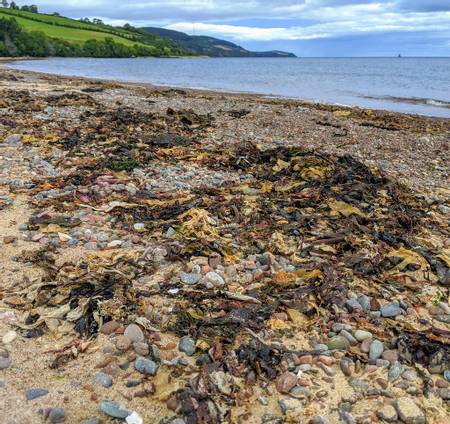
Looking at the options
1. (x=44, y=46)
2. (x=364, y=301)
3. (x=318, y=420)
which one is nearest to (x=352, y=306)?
(x=364, y=301)

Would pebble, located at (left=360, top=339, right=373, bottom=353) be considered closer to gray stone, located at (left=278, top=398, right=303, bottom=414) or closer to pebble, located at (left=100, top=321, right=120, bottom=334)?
gray stone, located at (left=278, top=398, right=303, bottom=414)

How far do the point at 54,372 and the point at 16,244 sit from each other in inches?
95.2

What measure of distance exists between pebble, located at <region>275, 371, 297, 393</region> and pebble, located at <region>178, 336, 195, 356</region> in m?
0.71

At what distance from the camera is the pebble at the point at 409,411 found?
9.86ft

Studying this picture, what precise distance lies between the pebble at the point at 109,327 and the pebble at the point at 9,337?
2.23 feet

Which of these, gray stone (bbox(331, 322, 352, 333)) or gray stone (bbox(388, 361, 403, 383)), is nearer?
gray stone (bbox(388, 361, 403, 383))

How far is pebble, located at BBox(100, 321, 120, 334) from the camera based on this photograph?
3.80 metres

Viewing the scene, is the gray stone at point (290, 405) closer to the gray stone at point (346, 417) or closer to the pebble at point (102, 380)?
the gray stone at point (346, 417)

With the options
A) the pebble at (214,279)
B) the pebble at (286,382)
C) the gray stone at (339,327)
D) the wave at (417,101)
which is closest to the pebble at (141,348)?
the pebble at (286,382)

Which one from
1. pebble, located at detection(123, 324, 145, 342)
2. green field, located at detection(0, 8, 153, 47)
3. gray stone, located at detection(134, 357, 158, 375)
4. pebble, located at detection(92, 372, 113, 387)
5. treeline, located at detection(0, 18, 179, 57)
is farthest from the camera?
green field, located at detection(0, 8, 153, 47)

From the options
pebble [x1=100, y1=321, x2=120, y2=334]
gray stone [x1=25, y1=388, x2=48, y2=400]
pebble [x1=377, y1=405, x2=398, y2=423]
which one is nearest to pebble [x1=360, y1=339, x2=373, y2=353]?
pebble [x1=377, y1=405, x2=398, y2=423]

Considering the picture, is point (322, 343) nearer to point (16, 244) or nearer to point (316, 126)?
point (16, 244)

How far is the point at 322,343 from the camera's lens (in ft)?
12.4

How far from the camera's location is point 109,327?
12.6 feet
